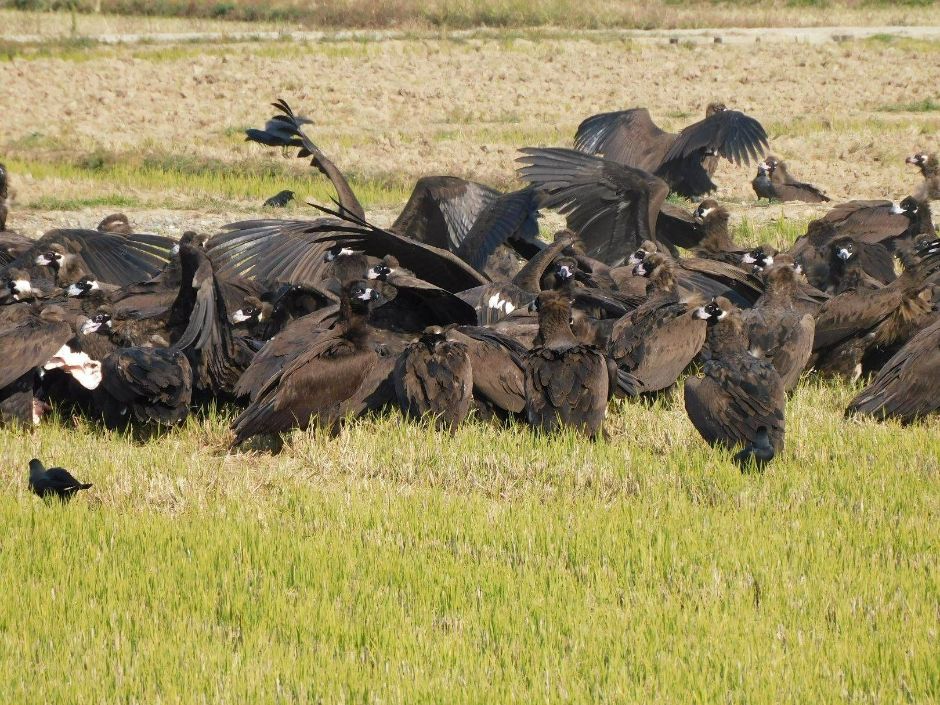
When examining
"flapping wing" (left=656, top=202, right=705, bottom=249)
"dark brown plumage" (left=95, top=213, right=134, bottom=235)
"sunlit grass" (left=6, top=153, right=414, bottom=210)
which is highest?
"flapping wing" (left=656, top=202, right=705, bottom=249)

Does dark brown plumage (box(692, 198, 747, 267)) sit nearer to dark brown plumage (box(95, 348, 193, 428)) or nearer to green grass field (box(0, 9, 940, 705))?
green grass field (box(0, 9, 940, 705))

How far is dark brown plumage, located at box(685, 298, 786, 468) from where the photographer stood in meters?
7.24

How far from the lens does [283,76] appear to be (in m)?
28.9

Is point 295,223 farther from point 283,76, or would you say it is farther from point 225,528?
point 283,76

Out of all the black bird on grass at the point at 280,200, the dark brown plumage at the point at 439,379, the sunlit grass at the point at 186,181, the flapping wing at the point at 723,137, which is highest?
the flapping wing at the point at 723,137

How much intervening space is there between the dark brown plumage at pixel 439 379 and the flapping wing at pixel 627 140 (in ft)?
27.3

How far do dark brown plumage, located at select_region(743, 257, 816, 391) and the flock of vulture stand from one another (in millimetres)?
15

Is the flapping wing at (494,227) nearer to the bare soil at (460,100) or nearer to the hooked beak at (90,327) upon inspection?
the hooked beak at (90,327)

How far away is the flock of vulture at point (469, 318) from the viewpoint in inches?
310

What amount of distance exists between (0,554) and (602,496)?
296 centimetres

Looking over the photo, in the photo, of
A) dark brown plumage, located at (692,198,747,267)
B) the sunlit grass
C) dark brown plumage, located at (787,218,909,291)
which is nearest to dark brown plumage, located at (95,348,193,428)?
dark brown plumage, located at (692,198,747,267)

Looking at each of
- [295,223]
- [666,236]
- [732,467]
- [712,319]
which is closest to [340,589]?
[732,467]

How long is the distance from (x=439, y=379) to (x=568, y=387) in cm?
80

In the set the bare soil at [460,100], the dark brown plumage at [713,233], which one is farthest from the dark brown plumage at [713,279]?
the bare soil at [460,100]
